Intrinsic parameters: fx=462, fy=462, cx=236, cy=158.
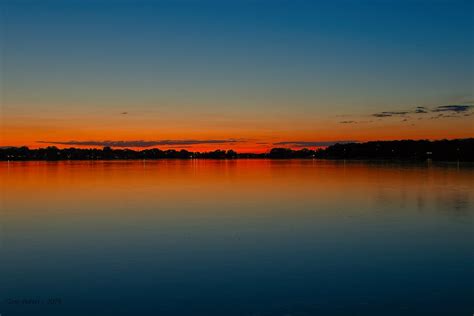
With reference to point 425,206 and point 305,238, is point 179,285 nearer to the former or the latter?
point 305,238

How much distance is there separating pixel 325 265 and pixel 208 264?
3713 millimetres

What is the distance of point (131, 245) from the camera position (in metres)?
17.6

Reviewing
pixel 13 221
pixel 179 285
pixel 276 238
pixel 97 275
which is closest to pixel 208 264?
pixel 179 285

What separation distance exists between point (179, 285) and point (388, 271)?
6252 mm

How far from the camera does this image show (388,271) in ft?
45.5

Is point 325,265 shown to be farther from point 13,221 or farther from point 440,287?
point 13,221

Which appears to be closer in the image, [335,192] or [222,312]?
[222,312]

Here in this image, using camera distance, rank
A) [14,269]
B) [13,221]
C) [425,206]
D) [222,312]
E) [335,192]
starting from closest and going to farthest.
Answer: [222,312]
[14,269]
[13,221]
[425,206]
[335,192]

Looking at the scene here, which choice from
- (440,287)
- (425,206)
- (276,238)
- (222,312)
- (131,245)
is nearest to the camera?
(222,312)

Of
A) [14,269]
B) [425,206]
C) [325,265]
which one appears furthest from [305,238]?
[425,206]

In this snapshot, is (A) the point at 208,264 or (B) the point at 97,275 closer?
(B) the point at 97,275

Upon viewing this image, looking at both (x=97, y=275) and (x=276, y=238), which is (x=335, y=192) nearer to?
(x=276, y=238)

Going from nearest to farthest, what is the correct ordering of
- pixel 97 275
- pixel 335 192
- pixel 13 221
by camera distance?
pixel 97 275
pixel 13 221
pixel 335 192

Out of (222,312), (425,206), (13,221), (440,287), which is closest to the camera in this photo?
(222,312)
